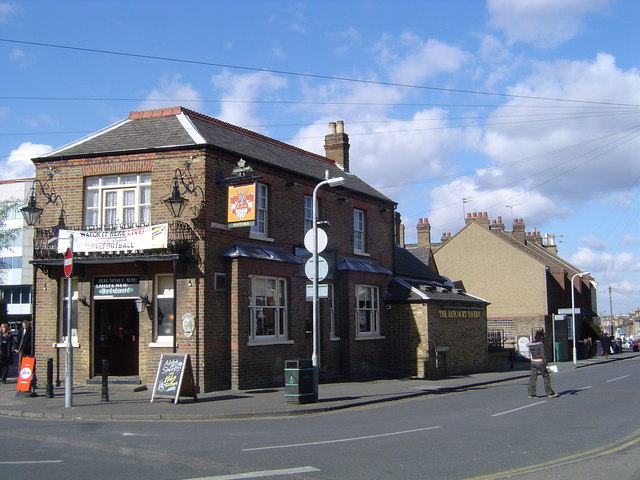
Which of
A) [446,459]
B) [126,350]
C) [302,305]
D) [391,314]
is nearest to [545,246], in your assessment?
[391,314]

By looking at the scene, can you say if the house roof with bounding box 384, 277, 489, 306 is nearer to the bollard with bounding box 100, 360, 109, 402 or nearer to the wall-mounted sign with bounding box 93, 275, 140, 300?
A: the wall-mounted sign with bounding box 93, 275, 140, 300

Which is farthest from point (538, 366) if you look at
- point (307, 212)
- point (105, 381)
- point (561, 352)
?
point (561, 352)

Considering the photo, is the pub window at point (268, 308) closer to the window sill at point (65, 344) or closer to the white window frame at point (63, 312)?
the window sill at point (65, 344)

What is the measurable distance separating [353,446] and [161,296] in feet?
33.4

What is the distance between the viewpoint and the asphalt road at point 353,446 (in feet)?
28.7

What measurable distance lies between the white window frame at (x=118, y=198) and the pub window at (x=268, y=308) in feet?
12.9

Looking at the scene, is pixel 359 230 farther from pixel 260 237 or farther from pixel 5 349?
pixel 5 349

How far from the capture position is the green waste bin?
4175 cm

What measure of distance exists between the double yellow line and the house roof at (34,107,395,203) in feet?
42.4

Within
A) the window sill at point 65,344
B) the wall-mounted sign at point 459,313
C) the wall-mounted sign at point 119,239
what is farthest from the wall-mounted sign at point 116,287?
the wall-mounted sign at point 459,313

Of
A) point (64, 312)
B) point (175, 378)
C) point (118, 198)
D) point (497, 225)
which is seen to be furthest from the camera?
point (497, 225)

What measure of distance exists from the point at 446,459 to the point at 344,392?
10175 mm

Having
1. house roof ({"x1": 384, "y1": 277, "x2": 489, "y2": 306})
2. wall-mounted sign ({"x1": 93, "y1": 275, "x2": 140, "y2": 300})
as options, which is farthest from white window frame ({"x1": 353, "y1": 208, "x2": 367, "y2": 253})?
wall-mounted sign ({"x1": 93, "y1": 275, "x2": 140, "y2": 300})

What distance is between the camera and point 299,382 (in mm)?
16703
